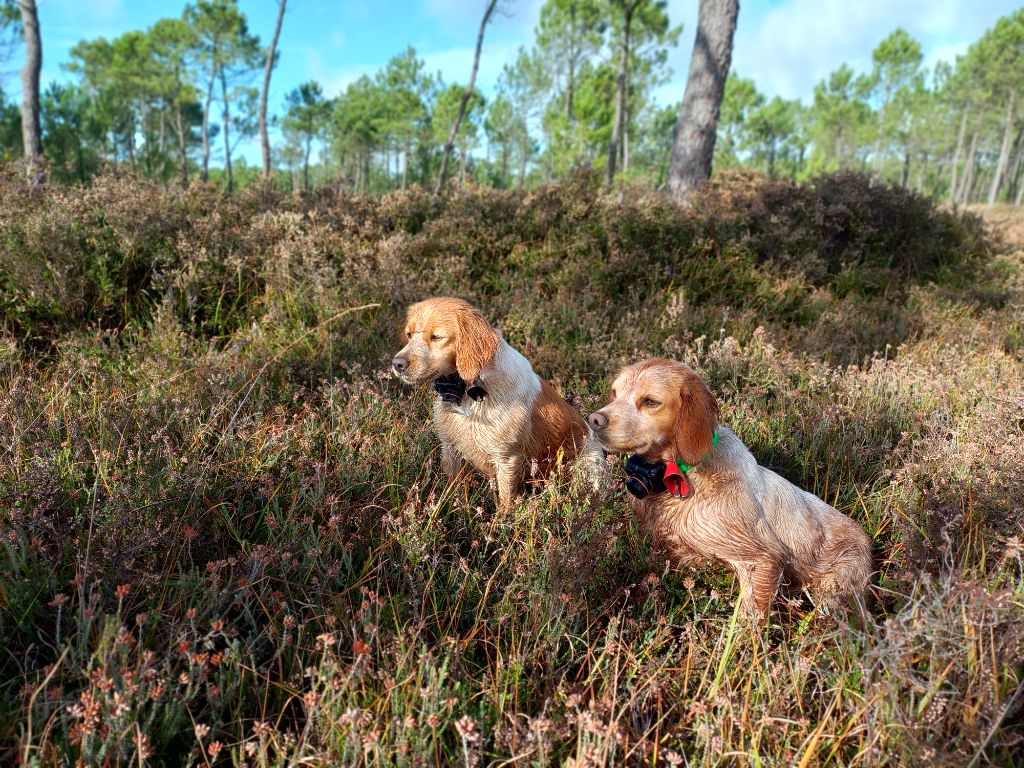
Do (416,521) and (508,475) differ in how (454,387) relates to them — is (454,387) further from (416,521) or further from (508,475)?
(416,521)

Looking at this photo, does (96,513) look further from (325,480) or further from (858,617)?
(858,617)

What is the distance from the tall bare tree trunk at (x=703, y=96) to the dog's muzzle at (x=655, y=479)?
258 inches

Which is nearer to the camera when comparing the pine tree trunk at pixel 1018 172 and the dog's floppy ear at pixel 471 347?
the dog's floppy ear at pixel 471 347

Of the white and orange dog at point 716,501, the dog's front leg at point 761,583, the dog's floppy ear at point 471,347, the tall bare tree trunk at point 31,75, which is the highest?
the tall bare tree trunk at point 31,75

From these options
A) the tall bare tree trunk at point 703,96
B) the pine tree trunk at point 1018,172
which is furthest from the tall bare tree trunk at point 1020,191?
the tall bare tree trunk at point 703,96

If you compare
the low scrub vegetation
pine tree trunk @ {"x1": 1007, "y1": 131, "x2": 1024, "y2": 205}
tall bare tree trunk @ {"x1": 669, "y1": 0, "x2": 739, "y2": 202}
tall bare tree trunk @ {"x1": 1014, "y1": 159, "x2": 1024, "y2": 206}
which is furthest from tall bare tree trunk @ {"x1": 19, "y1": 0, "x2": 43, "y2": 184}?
→ pine tree trunk @ {"x1": 1007, "y1": 131, "x2": 1024, "y2": 205}

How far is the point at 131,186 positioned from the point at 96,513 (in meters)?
4.64

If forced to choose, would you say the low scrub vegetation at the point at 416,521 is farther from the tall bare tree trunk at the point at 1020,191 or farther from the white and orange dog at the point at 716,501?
the tall bare tree trunk at the point at 1020,191

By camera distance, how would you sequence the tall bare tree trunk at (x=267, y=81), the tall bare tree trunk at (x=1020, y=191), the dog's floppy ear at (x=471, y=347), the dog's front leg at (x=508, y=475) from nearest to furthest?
the dog's floppy ear at (x=471, y=347), the dog's front leg at (x=508, y=475), the tall bare tree trunk at (x=267, y=81), the tall bare tree trunk at (x=1020, y=191)

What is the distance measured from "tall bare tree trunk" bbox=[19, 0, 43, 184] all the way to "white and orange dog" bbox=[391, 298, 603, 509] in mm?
8850

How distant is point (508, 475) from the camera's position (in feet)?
9.60

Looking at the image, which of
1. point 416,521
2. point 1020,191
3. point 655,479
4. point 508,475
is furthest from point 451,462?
point 1020,191

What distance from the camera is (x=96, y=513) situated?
232cm

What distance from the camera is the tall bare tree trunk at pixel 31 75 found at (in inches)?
324
